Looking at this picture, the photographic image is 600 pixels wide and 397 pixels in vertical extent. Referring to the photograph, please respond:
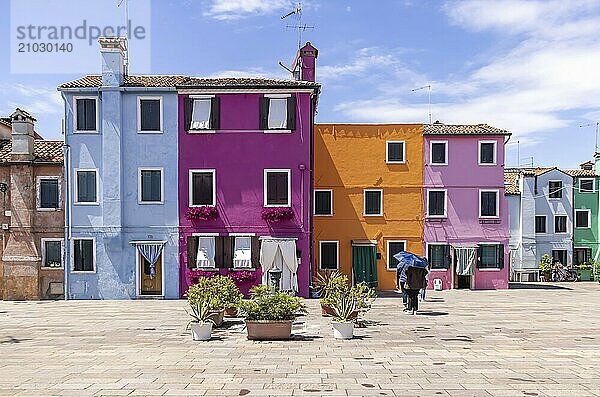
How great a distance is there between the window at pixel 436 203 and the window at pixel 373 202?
2686 millimetres

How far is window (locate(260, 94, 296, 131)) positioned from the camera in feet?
93.6

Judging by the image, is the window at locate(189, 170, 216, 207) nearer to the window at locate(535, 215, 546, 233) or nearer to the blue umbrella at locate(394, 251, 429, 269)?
the blue umbrella at locate(394, 251, 429, 269)

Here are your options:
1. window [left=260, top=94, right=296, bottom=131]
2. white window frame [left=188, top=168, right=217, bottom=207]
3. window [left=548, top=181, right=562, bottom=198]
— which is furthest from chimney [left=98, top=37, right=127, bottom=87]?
window [left=548, top=181, right=562, bottom=198]

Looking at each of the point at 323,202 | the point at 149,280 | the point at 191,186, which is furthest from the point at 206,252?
the point at 323,202

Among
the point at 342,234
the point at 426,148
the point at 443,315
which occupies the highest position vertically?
the point at 426,148

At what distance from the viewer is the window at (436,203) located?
33656 millimetres

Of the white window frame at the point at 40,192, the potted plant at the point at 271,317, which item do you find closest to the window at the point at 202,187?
the white window frame at the point at 40,192

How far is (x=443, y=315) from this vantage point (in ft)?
71.0

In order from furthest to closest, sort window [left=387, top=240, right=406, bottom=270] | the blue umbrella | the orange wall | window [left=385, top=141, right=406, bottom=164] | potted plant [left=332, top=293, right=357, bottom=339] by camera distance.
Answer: window [left=385, top=141, right=406, bottom=164] < the orange wall < window [left=387, top=240, right=406, bottom=270] < the blue umbrella < potted plant [left=332, top=293, right=357, bottom=339]

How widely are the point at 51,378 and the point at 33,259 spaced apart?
18707 millimetres

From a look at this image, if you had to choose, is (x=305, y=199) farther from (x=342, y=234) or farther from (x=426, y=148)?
(x=426, y=148)

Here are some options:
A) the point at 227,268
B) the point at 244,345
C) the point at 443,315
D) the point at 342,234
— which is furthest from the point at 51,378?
the point at 342,234

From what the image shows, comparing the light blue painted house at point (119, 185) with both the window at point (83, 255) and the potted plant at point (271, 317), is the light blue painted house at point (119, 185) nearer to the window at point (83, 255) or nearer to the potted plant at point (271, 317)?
the window at point (83, 255)

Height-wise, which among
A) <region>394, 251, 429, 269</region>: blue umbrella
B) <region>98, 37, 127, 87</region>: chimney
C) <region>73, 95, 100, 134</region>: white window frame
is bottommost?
<region>394, 251, 429, 269</region>: blue umbrella
